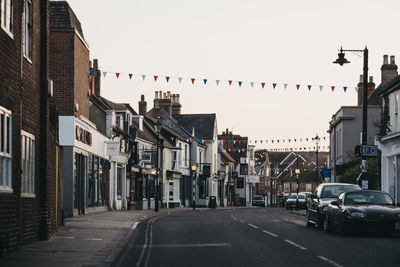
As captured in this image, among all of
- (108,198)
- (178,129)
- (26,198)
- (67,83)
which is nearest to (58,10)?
(67,83)

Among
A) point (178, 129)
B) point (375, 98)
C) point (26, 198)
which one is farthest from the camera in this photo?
point (178, 129)

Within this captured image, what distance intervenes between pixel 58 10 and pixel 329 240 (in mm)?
19209

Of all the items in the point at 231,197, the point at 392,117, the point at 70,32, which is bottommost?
the point at 231,197

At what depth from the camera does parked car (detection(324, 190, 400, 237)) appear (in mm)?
19484

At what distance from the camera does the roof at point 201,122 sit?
80312 millimetres

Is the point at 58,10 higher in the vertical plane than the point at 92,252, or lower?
higher

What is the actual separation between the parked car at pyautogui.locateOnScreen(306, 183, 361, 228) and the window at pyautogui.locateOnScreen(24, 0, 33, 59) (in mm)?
11517

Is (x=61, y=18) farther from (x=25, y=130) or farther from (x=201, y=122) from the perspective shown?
(x=201, y=122)

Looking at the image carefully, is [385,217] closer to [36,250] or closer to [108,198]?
[36,250]

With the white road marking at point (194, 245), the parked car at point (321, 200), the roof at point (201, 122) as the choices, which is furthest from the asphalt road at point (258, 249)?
the roof at point (201, 122)

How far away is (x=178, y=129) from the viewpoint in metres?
72.4

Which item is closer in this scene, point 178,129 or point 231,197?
point 178,129

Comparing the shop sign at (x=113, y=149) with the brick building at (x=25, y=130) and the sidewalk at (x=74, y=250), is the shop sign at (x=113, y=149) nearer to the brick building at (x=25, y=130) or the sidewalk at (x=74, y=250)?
the sidewalk at (x=74, y=250)

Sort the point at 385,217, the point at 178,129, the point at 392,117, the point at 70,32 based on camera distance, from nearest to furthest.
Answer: the point at 385,217
the point at 70,32
the point at 392,117
the point at 178,129
